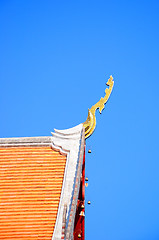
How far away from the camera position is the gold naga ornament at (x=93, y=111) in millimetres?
13547

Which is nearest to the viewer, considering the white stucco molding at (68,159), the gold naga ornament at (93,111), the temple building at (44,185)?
the temple building at (44,185)

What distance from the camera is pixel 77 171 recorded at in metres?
10.9

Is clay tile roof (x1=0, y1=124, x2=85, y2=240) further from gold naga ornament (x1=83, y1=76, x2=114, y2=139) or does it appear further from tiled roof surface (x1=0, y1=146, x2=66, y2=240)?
gold naga ornament (x1=83, y1=76, x2=114, y2=139)

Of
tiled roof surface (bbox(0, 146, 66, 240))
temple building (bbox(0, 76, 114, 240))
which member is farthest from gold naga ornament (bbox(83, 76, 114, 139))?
tiled roof surface (bbox(0, 146, 66, 240))

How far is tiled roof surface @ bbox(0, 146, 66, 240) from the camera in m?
9.77

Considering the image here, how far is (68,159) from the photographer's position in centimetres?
1180

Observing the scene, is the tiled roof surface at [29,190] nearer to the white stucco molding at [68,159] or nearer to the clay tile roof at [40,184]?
the clay tile roof at [40,184]

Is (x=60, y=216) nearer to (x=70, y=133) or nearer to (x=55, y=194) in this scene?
(x=55, y=194)

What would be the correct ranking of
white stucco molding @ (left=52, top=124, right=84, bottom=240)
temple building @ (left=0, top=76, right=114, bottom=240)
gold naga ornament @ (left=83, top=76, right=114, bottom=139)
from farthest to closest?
gold naga ornament @ (left=83, top=76, right=114, bottom=139) < white stucco molding @ (left=52, top=124, right=84, bottom=240) < temple building @ (left=0, top=76, right=114, bottom=240)

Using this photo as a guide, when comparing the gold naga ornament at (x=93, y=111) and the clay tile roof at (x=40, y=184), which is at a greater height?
the gold naga ornament at (x=93, y=111)

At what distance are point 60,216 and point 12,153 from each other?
3.49 metres

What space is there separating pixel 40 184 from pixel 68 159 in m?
1.18

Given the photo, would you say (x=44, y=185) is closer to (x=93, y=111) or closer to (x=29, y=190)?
(x=29, y=190)

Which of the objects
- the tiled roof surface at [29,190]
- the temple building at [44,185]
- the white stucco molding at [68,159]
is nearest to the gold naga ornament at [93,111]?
the temple building at [44,185]
